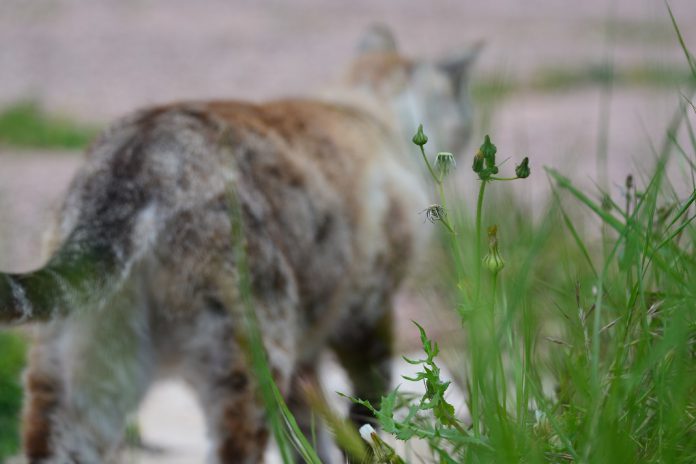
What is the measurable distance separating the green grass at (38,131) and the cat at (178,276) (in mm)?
4560

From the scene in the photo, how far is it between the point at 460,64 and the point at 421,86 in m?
0.35

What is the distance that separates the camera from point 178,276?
8.34 ft

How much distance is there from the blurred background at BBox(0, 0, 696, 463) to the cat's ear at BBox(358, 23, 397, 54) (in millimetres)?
489

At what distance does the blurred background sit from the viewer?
280 inches

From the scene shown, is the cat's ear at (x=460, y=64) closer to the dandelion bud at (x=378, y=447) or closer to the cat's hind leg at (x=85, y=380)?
the cat's hind leg at (x=85, y=380)

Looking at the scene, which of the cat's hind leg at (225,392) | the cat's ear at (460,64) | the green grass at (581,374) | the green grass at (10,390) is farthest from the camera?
the cat's ear at (460,64)

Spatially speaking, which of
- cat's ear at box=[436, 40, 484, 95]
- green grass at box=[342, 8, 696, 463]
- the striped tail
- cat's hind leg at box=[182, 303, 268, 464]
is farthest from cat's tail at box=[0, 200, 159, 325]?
cat's ear at box=[436, 40, 484, 95]

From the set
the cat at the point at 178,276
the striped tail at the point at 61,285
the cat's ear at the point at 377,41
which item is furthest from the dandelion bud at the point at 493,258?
the cat's ear at the point at 377,41

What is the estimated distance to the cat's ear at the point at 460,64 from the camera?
490cm

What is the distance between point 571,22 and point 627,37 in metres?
1.21

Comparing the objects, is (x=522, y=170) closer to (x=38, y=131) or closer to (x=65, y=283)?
(x=65, y=283)

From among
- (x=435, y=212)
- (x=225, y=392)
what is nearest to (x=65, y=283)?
(x=225, y=392)

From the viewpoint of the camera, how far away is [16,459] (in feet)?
10.5

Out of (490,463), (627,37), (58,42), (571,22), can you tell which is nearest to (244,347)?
(490,463)
